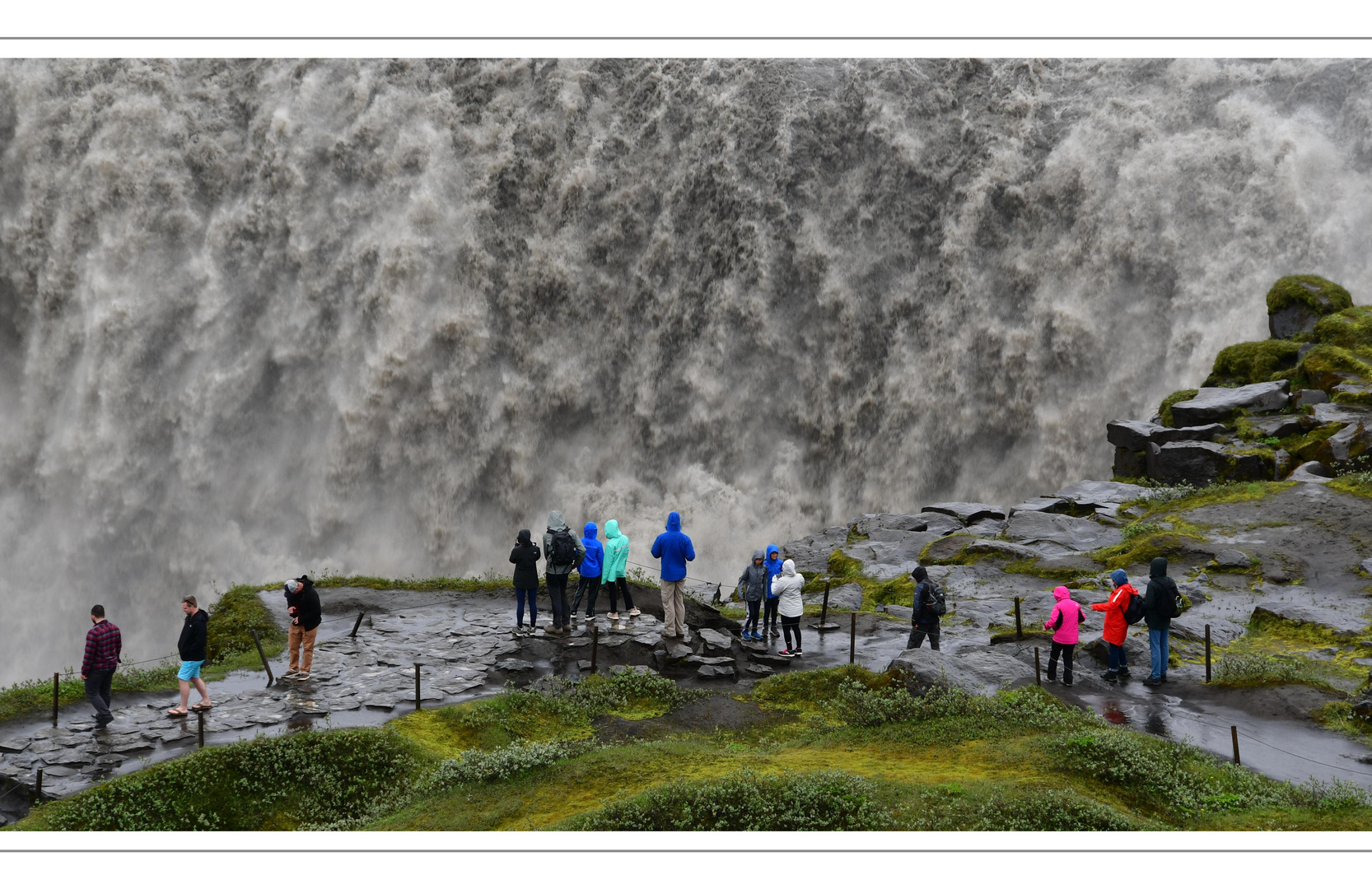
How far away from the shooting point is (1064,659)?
16.6 m

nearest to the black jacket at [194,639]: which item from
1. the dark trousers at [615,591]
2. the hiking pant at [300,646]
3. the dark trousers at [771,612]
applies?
the hiking pant at [300,646]

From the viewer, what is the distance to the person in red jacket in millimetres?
16797

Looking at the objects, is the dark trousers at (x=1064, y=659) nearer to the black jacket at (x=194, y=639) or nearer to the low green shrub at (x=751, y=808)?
the low green shrub at (x=751, y=808)

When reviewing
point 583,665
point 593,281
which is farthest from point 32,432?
point 583,665

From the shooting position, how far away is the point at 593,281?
4456cm

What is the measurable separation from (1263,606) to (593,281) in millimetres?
30511

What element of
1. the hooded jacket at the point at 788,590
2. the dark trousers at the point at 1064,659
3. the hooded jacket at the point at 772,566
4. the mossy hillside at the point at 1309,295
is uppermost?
the mossy hillside at the point at 1309,295

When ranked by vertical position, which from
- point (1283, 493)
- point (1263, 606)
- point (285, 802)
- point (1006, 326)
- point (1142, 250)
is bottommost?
point (285, 802)

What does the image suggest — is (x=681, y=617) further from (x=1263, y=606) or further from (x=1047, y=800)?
(x=1263, y=606)

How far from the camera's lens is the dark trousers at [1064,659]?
16656 mm

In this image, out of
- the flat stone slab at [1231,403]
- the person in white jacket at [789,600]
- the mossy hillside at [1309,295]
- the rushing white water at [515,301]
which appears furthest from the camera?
the rushing white water at [515,301]

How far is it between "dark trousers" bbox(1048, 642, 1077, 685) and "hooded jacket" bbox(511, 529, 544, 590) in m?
8.83

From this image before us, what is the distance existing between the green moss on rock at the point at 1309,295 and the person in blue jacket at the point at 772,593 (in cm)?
2336

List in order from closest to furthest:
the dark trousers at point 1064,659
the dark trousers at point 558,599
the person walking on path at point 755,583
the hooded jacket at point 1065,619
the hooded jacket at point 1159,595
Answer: the hooded jacket at point 1159,595
the hooded jacket at point 1065,619
the dark trousers at point 1064,659
the dark trousers at point 558,599
the person walking on path at point 755,583
